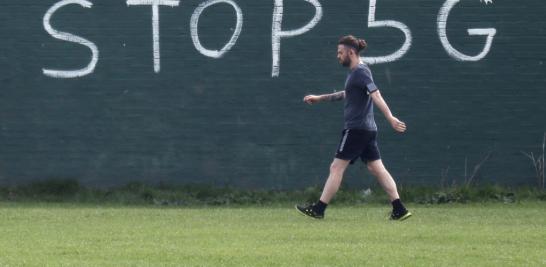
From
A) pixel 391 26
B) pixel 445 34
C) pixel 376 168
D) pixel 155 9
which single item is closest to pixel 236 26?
pixel 155 9

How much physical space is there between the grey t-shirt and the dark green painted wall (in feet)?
9.73

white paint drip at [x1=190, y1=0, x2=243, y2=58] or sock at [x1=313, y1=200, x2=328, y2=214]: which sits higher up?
white paint drip at [x1=190, y1=0, x2=243, y2=58]

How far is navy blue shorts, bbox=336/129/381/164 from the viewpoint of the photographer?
11.1 m

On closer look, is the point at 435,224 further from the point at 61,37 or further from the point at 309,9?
the point at 61,37

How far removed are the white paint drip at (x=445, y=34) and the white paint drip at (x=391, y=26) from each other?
1.25 feet

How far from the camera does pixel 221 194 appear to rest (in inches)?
545

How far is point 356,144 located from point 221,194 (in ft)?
10.1

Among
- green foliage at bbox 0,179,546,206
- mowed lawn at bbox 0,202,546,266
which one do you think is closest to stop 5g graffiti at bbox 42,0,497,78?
green foliage at bbox 0,179,546,206

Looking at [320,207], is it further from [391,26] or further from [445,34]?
[445,34]

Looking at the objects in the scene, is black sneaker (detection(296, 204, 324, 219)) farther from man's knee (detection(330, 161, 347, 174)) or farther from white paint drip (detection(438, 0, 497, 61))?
white paint drip (detection(438, 0, 497, 61))

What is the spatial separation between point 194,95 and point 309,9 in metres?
1.65

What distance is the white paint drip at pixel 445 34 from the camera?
14039mm

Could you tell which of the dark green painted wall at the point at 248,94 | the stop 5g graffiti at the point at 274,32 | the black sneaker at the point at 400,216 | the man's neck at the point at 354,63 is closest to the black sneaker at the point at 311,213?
the black sneaker at the point at 400,216

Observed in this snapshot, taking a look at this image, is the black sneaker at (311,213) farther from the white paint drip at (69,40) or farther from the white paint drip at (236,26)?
the white paint drip at (69,40)
